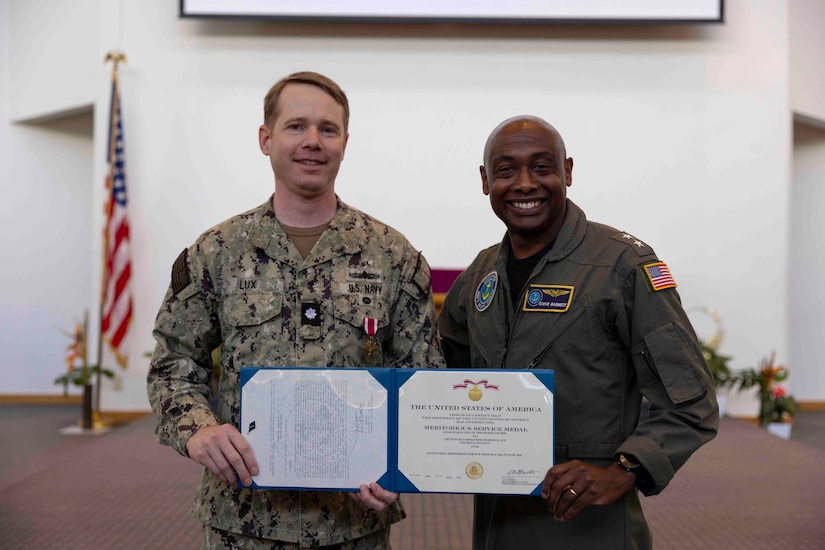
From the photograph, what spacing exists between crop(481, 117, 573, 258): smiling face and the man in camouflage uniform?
0.90 feet

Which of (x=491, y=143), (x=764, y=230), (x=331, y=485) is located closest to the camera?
(x=331, y=485)

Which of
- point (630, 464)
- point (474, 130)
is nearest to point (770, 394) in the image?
point (474, 130)

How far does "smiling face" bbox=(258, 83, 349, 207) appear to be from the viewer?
1631 mm

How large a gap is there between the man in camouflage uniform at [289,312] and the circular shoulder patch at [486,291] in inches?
4.7

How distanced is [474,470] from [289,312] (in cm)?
51

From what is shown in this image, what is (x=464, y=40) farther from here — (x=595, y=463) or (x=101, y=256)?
(x=595, y=463)

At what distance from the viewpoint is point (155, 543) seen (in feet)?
10.1

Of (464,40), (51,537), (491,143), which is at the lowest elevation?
(51,537)

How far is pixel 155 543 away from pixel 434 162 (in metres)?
4.15

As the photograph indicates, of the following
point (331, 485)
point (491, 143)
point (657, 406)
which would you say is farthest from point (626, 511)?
point (491, 143)

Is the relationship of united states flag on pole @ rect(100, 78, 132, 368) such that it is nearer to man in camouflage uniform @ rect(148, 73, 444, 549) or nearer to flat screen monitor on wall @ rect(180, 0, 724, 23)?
flat screen monitor on wall @ rect(180, 0, 724, 23)

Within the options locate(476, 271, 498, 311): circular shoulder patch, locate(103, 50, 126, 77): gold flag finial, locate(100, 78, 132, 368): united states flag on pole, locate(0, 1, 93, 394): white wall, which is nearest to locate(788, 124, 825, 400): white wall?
locate(100, 78, 132, 368): united states flag on pole

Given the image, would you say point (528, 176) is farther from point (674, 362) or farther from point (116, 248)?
point (116, 248)

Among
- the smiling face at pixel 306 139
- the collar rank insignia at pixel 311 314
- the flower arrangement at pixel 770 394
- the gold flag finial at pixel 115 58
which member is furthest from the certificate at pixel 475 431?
the gold flag finial at pixel 115 58
